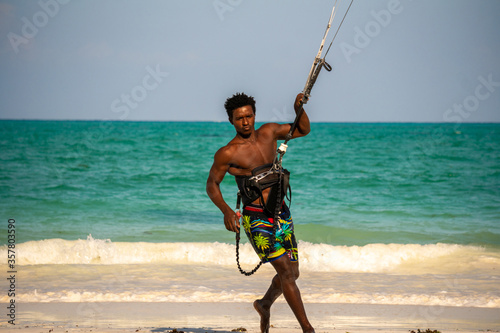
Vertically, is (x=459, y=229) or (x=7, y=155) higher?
(x=7, y=155)

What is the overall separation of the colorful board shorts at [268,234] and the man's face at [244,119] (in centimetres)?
63

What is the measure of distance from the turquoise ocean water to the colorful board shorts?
268 centimetres

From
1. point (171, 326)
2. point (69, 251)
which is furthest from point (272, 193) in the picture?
point (69, 251)

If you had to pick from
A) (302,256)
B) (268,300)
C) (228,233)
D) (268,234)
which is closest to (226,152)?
(268,234)

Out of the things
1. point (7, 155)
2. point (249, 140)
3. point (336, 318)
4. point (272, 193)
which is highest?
point (7, 155)

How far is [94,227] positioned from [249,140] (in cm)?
937

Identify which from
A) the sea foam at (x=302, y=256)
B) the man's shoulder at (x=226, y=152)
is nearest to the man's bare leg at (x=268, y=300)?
the man's shoulder at (x=226, y=152)

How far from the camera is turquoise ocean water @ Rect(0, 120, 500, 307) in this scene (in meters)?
7.74

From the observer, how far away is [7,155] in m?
31.2

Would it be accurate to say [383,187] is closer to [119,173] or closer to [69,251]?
[119,173]

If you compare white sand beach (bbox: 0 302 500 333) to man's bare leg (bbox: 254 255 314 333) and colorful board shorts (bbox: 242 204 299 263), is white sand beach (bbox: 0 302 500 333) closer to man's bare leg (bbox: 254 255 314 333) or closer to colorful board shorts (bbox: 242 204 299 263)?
→ man's bare leg (bbox: 254 255 314 333)

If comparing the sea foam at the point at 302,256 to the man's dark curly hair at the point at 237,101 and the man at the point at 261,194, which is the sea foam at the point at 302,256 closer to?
the man at the point at 261,194

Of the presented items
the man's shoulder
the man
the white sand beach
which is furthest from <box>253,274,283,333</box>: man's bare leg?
the man's shoulder

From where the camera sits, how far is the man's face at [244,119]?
4.58 meters
